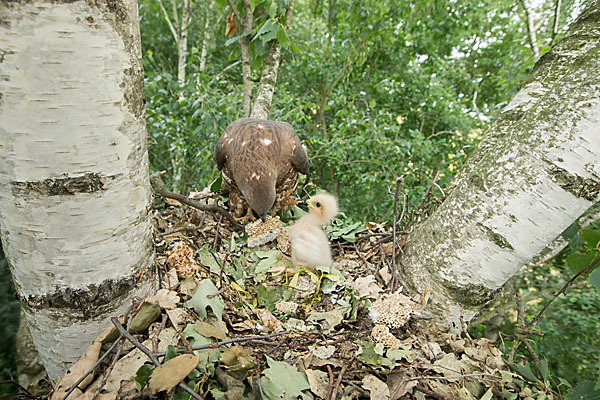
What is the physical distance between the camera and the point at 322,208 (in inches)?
85.7

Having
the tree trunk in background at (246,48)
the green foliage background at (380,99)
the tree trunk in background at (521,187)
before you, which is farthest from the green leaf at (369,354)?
the tree trunk in background at (246,48)

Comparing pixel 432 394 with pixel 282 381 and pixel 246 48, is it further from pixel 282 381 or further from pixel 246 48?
pixel 246 48

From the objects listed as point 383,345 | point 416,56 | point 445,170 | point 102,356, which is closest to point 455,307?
point 383,345

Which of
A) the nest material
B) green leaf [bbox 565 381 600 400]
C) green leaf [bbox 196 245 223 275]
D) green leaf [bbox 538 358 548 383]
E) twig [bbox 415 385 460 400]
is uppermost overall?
green leaf [bbox 565 381 600 400]

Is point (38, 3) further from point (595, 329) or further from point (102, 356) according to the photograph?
point (595, 329)

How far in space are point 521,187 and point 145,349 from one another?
1462 mm

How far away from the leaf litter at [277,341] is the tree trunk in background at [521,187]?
0.60 feet

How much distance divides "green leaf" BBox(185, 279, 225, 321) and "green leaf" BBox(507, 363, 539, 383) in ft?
3.88

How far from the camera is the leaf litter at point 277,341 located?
3.32 feet

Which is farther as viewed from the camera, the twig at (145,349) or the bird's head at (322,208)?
the bird's head at (322,208)

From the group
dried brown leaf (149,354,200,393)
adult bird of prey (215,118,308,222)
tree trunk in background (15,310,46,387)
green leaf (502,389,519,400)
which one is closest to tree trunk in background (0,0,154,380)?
dried brown leaf (149,354,200,393)

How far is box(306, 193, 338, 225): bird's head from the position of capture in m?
2.15

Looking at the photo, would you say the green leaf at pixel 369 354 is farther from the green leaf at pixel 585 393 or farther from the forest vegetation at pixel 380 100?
the forest vegetation at pixel 380 100

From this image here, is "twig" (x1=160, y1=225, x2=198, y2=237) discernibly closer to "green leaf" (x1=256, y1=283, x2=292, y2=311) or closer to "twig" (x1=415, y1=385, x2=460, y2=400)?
"green leaf" (x1=256, y1=283, x2=292, y2=311)
